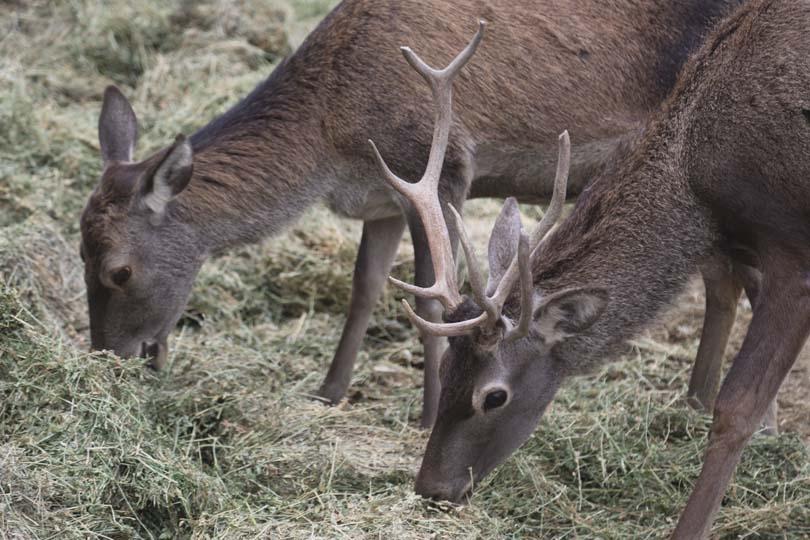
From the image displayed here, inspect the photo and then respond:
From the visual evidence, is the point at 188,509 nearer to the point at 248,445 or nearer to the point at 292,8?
the point at 248,445

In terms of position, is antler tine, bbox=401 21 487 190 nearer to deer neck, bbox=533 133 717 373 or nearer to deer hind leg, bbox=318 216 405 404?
deer neck, bbox=533 133 717 373

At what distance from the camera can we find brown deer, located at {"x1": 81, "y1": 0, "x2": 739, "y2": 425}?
700 cm

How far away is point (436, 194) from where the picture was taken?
588 cm

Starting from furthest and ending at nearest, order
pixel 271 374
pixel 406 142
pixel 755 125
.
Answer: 1. pixel 271 374
2. pixel 406 142
3. pixel 755 125

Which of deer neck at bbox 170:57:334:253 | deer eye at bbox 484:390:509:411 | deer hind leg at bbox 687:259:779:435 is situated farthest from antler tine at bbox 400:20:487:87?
Result: deer hind leg at bbox 687:259:779:435

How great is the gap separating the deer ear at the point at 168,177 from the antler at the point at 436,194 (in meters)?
1.60

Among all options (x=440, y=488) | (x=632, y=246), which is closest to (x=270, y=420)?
(x=440, y=488)

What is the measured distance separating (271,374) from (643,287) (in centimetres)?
260

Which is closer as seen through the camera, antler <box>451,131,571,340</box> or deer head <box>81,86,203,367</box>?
antler <box>451,131,571,340</box>

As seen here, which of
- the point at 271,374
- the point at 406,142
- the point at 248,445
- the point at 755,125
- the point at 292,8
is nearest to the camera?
the point at 755,125

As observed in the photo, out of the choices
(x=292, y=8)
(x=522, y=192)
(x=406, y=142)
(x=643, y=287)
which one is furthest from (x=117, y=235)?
(x=292, y=8)

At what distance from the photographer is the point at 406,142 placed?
22.7 ft

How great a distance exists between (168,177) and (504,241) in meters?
2.19

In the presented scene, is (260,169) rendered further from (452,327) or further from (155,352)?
(452,327)
